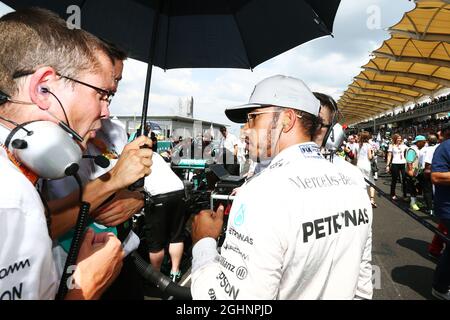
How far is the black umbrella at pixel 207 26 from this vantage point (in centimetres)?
247

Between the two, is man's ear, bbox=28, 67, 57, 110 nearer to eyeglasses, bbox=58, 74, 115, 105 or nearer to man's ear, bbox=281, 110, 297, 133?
eyeglasses, bbox=58, 74, 115, 105

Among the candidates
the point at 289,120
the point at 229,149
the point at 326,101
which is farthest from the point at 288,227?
the point at 229,149

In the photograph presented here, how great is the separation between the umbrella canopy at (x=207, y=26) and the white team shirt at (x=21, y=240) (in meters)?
1.78

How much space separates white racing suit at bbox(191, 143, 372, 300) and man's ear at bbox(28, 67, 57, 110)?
857mm

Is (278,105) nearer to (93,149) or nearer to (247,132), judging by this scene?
(247,132)

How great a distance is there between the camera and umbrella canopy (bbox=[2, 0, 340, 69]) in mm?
2475

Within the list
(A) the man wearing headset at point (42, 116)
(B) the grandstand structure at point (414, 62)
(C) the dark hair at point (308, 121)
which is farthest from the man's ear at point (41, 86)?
(B) the grandstand structure at point (414, 62)

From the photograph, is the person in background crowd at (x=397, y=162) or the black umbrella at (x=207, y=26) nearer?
the black umbrella at (x=207, y=26)

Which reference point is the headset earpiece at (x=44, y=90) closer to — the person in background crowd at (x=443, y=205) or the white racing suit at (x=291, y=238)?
the white racing suit at (x=291, y=238)

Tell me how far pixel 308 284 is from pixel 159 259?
259cm

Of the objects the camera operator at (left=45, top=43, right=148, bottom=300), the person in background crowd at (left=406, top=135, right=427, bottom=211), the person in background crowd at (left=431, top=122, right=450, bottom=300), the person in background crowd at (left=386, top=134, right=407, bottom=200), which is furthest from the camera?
the person in background crowd at (left=386, top=134, right=407, bottom=200)

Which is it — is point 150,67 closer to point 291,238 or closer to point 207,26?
point 207,26

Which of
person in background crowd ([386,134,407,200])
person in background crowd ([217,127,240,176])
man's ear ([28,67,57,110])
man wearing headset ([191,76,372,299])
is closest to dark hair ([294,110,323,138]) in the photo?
man wearing headset ([191,76,372,299])

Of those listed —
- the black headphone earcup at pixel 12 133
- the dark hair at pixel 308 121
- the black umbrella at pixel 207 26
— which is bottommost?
the black headphone earcup at pixel 12 133
